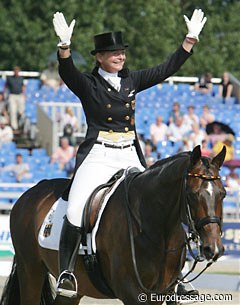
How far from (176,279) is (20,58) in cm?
2586

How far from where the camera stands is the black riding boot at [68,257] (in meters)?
7.58

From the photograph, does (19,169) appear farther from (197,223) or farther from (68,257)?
(197,223)

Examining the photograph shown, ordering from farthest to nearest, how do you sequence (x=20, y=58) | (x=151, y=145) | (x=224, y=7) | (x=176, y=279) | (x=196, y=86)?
(x=224, y=7), (x=20, y=58), (x=196, y=86), (x=151, y=145), (x=176, y=279)

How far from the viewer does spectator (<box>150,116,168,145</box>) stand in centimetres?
2042

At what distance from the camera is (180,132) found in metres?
20.6

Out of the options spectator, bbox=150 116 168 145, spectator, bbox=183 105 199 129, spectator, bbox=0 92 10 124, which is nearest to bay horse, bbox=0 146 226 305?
spectator, bbox=150 116 168 145

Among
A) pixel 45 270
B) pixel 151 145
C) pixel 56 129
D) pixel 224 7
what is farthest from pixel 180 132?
pixel 224 7

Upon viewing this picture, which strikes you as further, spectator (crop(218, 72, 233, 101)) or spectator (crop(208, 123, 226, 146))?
spectator (crop(218, 72, 233, 101))

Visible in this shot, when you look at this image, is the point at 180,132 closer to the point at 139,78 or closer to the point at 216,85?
the point at 216,85

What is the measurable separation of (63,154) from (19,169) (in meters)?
1.14

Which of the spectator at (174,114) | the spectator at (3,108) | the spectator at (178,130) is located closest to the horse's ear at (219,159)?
the spectator at (178,130)

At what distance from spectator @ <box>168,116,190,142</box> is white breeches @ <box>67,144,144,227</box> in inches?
497

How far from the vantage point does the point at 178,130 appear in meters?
20.6

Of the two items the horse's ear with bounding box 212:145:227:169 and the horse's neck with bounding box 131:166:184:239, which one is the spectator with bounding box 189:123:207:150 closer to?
the horse's neck with bounding box 131:166:184:239
